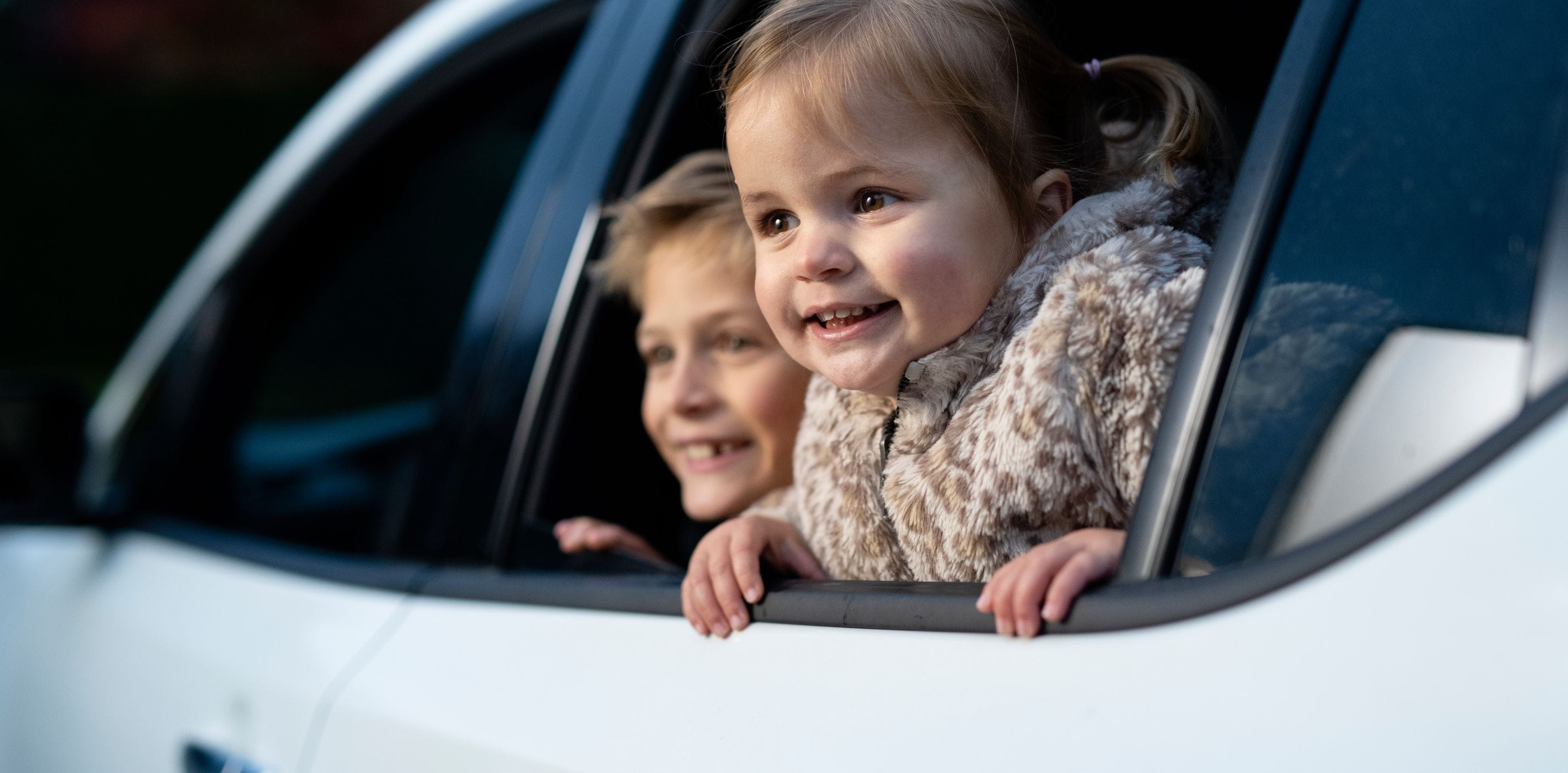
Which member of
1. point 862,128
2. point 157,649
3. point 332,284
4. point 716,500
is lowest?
point 157,649

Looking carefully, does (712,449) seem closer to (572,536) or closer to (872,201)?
(572,536)

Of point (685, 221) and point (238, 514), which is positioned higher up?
point (685, 221)

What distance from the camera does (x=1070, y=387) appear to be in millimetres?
1206

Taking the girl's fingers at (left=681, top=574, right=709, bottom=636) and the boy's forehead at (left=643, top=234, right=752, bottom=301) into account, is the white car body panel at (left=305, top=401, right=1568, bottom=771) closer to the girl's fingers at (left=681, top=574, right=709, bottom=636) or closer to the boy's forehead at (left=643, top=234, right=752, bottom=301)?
the girl's fingers at (left=681, top=574, right=709, bottom=636)

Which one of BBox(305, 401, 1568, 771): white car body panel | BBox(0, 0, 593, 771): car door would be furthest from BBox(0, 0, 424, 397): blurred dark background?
BBox(305, 401, 1568, 771): white car body panel

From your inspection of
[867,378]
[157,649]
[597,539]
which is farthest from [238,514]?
[867,378]

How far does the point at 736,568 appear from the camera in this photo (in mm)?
1396

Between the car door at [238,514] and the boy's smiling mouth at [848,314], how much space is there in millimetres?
803

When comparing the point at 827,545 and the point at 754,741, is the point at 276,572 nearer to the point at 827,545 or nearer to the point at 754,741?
the point at 827,545

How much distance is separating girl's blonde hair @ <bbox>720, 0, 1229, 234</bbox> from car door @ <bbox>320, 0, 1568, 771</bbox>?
0.28 meters

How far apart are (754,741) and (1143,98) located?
0.82 m

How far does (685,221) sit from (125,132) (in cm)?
1287

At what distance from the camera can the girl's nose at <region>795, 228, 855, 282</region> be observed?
1.35 metres

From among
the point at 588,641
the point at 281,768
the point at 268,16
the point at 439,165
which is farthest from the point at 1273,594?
the point at 268,16
